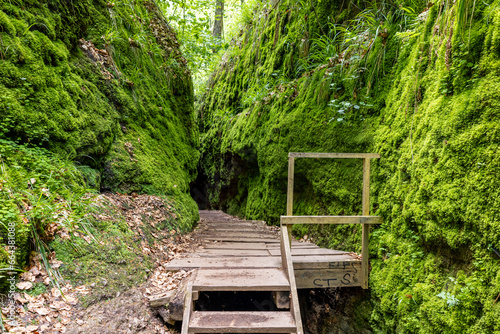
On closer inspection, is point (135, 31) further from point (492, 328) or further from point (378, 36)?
point (492, 328)

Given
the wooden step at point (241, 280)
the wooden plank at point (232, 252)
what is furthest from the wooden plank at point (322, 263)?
the wooden plank at point (232, 252)

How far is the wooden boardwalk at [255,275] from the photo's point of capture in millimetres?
2826

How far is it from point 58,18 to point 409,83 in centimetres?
A: 546

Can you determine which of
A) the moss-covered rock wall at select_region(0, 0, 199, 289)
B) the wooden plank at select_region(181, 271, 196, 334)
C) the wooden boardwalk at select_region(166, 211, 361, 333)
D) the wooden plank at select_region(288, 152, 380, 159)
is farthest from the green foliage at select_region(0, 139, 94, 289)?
the wooden plank at select_region(288, 152, 380, 159)

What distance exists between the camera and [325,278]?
3.58m

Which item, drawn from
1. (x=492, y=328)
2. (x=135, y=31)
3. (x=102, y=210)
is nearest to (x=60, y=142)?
(x=102, y=210)

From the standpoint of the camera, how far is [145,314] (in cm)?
299

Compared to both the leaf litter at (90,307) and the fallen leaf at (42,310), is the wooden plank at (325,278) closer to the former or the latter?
the leaf litter at (90,307)

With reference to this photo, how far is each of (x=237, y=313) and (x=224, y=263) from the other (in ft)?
3.02

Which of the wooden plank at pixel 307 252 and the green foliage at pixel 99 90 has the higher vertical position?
the green foliage at pixel 99 90

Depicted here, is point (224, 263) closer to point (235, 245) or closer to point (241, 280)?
point (241, 280)

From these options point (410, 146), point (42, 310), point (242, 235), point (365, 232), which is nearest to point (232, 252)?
point (242, 235)

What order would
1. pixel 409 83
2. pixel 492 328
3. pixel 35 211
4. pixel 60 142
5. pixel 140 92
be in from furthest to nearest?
pixel 140 92 → pixel 60 142 → pixel 409 83 → pixel 35 211 → pixel 492 328

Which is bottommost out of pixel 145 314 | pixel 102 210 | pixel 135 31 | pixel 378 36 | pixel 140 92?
pixel 145 314
